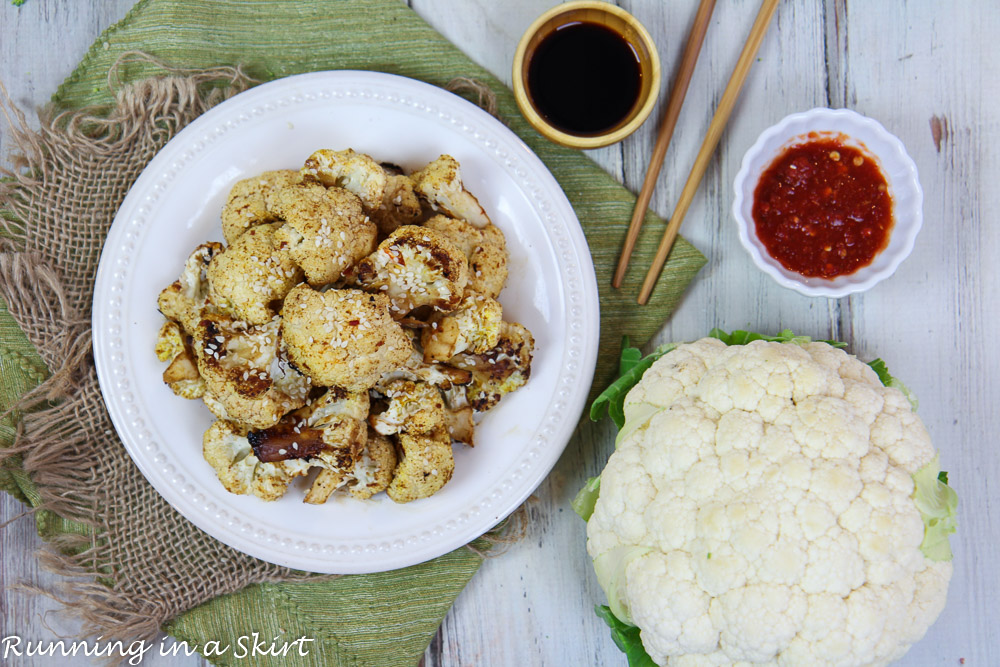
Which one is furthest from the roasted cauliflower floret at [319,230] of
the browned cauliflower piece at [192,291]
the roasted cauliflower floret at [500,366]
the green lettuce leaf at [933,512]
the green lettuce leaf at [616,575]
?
the green lettuce leaf at [933,512]

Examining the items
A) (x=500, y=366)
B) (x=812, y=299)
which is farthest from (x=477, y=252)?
(x=812, y=299)

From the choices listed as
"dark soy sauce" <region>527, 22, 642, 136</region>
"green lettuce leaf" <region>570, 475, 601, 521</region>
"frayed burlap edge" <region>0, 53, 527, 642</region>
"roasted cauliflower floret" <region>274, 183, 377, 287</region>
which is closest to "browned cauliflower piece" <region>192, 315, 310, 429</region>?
"roasted cauliflower floret" <region>274, 183, 377, 287</region>

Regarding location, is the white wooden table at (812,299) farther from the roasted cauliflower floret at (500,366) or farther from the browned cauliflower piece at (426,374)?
the browned cauliflower piece at (426,374)

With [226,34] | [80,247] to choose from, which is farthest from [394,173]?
[80,247]

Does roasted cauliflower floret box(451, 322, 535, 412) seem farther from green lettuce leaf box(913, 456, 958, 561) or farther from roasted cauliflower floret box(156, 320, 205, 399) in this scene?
green lettuce leaf box(913, 456, 958, 561)

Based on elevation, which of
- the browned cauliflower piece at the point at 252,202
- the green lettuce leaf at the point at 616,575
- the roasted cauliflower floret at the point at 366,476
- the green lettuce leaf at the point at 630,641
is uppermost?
the browned cauliflower piece at the point at 252,202

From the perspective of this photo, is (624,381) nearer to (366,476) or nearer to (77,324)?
(366,476)
